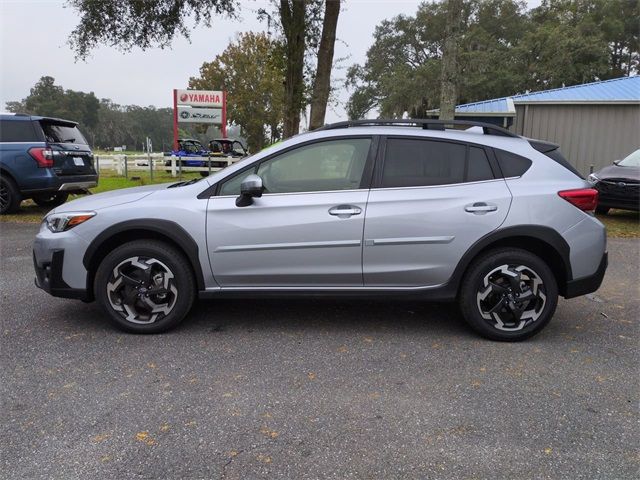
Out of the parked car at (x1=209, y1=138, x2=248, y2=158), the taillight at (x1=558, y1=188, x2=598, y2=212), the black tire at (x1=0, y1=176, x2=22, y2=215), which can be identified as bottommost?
the black tire at (x1=0, y1=176, x2=22, y2=215)

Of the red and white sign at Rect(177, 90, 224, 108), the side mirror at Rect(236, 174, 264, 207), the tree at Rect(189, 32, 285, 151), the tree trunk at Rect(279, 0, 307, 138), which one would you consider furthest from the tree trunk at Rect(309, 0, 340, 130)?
the tree at Rect(189, 32, 285, 151)

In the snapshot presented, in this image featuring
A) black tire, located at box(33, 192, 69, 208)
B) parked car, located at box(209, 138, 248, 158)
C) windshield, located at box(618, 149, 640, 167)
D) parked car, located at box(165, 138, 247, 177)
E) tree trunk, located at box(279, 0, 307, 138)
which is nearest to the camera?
windshield, located at box(618, 149, 640, 167)

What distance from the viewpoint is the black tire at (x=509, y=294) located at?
395 cm

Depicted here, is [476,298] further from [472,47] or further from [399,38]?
[399,38]

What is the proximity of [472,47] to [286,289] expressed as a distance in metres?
43.1

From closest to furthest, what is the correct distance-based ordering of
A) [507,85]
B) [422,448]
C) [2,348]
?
[422,448] < [2,348] < [507,85]

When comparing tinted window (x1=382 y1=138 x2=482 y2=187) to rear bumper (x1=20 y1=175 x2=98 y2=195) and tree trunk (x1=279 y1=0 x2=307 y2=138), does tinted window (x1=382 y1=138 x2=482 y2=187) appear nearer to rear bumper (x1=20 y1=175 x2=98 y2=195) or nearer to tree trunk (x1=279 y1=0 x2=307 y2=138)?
rear bumper (x1=20 y1=175 x2=98 y2=195)

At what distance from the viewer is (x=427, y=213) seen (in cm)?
391

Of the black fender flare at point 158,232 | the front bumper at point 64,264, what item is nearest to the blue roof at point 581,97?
the black fender flare at point 158,232

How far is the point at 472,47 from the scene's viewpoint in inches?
1655

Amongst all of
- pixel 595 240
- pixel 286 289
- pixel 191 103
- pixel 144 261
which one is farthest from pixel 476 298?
pixel 191 103

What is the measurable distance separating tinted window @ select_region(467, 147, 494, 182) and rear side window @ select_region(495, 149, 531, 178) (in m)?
0.11

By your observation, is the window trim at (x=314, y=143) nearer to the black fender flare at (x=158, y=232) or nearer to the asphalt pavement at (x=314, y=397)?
the black fender flare at (x=158, y=232)

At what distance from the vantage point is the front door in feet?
12.9
